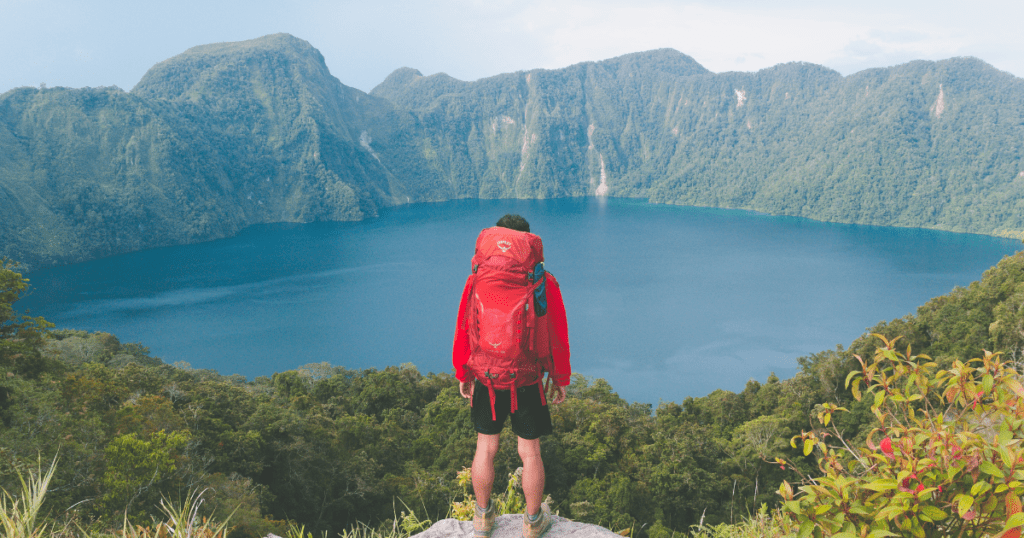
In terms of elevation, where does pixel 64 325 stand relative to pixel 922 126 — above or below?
below

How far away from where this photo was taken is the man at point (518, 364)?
3.83m

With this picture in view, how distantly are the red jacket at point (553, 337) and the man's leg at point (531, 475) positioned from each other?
506 mm

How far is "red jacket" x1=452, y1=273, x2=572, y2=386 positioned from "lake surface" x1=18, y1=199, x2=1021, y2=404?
147 feet

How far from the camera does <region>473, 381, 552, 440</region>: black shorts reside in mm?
3994

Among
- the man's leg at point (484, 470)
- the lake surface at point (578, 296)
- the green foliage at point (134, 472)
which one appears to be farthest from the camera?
the lake surface at point (578, 296)

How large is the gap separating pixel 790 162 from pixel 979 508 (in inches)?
8848

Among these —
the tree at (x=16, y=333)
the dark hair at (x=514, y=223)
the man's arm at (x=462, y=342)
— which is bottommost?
the tree at (x=16, y=333)

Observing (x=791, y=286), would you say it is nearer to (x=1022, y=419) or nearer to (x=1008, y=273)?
(x=1008, y=273)

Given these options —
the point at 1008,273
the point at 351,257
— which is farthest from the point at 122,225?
the point at 1008,273

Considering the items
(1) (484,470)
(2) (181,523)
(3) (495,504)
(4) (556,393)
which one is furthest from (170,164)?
(2) (181,523)

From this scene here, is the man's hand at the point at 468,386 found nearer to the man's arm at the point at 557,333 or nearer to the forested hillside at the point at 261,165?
the man's arm at the point at 557,333

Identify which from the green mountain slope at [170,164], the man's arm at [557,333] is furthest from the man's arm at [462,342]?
the green mountain slope at [170,164]

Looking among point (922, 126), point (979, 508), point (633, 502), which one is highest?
point (922, 126)

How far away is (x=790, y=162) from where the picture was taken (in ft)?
655
